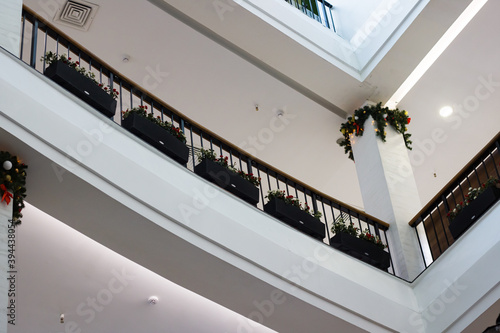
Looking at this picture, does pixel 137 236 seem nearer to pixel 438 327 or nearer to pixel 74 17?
pixel 438 327

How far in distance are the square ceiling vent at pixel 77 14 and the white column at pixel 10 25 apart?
147 inches

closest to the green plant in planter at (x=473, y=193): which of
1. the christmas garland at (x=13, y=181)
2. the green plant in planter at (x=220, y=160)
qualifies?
the green plant in planter at (x=220, y=160)

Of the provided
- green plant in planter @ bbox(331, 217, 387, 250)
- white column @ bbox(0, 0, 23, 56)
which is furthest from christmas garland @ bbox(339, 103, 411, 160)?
white column @ bbox(0, 0, 23, 56)

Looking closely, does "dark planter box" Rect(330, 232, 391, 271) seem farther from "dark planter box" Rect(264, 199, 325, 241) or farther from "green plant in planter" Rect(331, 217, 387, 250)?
"dark planter box" Rect(264, 199, 325, 241)

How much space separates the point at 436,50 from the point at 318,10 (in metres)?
2.11

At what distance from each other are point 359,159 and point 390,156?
525 mm

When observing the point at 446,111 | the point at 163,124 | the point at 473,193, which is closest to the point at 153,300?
the point at 163,124

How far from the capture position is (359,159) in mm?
10406

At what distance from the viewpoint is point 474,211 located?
7.68 m

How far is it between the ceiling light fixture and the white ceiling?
0.30ft

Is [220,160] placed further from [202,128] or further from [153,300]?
[153,300]

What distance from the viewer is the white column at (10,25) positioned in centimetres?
614

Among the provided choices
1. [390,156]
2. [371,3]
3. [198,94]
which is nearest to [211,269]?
[390,156]

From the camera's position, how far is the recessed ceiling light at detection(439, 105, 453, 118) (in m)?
11.4
